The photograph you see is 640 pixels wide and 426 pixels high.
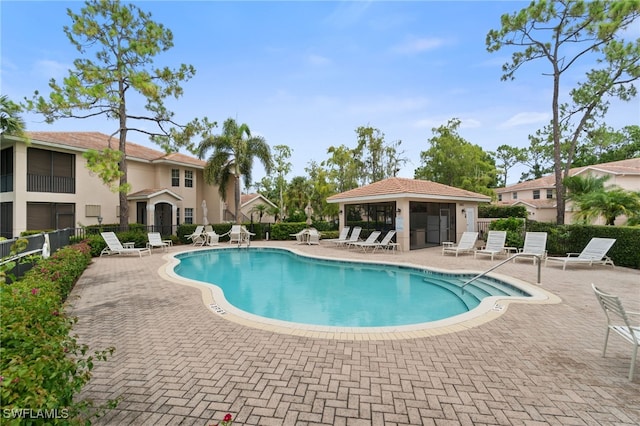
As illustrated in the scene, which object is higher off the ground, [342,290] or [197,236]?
[197,236]

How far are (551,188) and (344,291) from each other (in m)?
33.9

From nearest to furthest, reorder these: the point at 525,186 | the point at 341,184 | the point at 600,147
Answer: the point at 341,184 < the point at 525,186 < the point at 600,147

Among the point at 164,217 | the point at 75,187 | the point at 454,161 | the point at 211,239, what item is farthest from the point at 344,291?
the point at 454,161

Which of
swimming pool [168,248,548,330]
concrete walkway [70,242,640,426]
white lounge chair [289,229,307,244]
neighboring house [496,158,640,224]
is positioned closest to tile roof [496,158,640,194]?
neighboring house [496,158,640,224]

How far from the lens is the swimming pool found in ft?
22.3

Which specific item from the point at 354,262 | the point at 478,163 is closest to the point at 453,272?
the point at 354,262

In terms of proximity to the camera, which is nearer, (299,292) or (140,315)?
(140,315)

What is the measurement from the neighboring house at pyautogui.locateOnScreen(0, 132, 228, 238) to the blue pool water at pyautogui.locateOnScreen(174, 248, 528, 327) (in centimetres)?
886

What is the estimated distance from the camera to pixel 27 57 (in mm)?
10180

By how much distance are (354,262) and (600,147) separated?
4563cm

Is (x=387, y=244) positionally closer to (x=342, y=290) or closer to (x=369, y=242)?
(x=369, y=242)

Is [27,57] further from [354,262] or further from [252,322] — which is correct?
[354,262]

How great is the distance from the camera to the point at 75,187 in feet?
59.6

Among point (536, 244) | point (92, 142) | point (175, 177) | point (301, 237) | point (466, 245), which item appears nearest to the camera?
point (536, 244)
